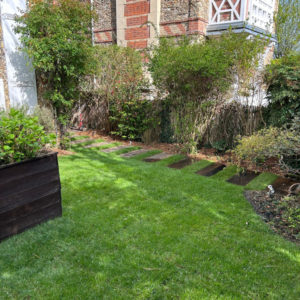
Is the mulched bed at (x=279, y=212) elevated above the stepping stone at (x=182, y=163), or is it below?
above

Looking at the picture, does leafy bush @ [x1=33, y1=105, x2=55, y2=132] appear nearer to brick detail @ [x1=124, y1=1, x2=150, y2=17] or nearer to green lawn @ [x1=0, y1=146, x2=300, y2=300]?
green lawn @ [x1=0, y1=146, x2=300, y2=300]

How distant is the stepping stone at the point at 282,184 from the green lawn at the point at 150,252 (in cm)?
77

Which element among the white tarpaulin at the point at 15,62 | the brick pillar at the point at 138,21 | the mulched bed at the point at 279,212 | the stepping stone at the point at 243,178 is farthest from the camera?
the brick pillar at the point at 138,21

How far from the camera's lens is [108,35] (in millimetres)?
14445

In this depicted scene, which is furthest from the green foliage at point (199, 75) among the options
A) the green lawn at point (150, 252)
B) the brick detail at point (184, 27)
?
the brick detail at point (184, 27)

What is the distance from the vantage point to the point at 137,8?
1270cm

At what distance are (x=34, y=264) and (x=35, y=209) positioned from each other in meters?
0.74

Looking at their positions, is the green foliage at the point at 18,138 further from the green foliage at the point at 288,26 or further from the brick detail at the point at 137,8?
the green foliage at the point at 288,26

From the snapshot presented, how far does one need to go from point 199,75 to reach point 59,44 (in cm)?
351

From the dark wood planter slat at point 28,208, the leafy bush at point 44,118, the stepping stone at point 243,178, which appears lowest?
the stepping stone at point 243,178

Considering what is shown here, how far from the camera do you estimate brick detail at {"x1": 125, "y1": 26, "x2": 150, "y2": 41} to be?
1271 cm

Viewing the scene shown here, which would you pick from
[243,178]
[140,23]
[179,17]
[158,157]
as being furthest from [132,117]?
[140,23]

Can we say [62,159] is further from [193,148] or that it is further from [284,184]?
[284,184]

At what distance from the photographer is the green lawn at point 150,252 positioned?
94.1 inches
